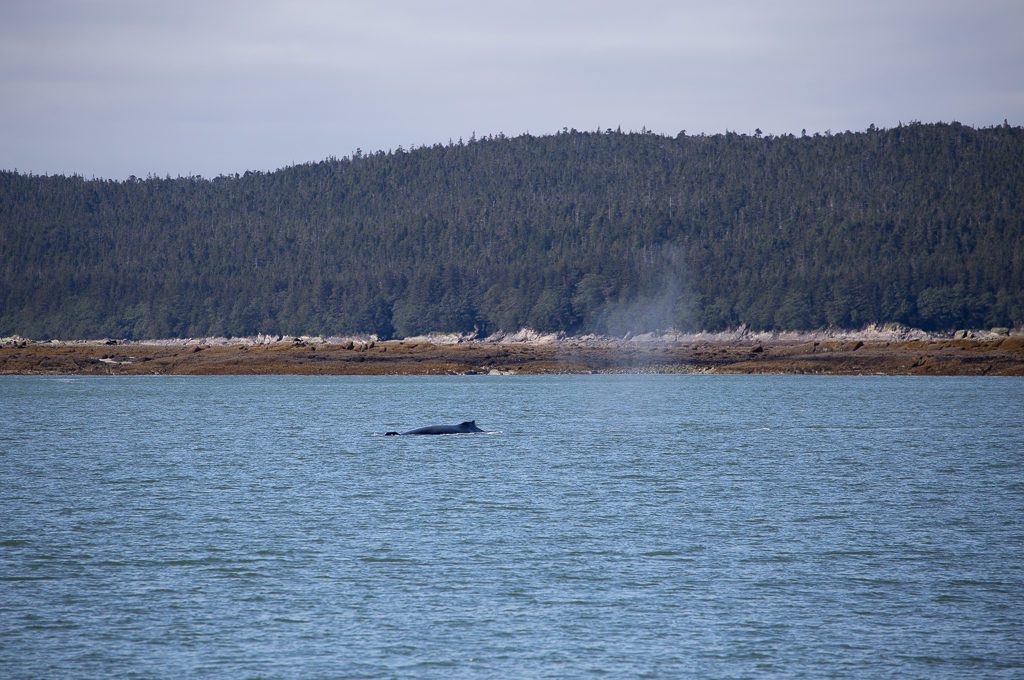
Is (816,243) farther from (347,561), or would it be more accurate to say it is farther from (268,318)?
(347,561)

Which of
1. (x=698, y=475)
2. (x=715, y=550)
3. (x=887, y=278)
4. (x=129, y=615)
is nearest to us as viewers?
(x=129, y=615)

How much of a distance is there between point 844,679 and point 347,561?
11265mm

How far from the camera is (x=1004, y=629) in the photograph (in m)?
19.5

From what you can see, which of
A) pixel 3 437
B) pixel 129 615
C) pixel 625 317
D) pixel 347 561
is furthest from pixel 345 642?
pixel 625 317

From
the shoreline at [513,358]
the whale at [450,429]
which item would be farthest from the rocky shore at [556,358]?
the whale at [450,429]

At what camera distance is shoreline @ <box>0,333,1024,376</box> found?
4936 inches

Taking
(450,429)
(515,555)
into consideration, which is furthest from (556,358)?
(515,555)

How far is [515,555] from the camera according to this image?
25.4 meters

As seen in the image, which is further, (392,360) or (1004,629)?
(392,360)

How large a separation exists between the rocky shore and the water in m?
71.2

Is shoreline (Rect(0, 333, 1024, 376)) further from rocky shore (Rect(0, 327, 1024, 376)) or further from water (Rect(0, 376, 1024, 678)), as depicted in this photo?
water (Rect(0, 376, 1024, 678))

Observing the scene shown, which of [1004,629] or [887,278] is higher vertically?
[887,278]

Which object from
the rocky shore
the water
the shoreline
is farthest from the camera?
the shoreline

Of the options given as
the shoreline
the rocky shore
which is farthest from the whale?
the rocky shore
